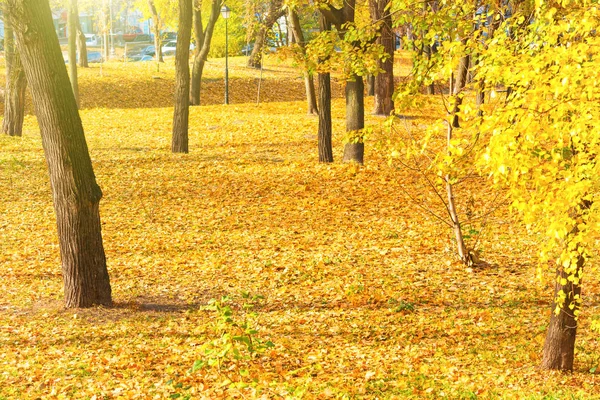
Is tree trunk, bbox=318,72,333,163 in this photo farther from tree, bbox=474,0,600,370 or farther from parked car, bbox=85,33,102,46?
parked car, bbox=85,33,102,46

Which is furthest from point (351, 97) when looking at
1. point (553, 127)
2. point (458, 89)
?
point (553, 127)

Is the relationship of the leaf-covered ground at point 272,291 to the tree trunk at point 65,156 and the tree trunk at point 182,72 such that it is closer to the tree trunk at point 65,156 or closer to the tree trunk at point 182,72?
the tree trunk at point 65,156

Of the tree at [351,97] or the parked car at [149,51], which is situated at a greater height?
the parked car at [149,51]

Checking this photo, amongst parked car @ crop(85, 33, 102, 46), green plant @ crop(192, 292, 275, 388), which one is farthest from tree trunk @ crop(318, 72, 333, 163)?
parked car @ crop(85, 33, 102, 46)

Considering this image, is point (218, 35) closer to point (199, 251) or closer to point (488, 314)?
point (199, 251)

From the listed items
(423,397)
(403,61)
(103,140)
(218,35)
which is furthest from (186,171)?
(403,61)

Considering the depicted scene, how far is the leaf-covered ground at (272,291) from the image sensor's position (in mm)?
7141

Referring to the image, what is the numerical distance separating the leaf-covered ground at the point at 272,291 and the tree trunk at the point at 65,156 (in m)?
0.47

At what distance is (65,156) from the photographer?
27.8 feet

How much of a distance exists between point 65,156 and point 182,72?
9660mm

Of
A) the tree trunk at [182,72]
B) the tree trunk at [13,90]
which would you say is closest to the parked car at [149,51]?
the tree trunk at [13,90]

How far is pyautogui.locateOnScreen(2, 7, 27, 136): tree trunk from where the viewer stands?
65.3ft

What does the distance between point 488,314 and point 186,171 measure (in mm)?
9413

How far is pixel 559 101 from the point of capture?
5492 millimetres
